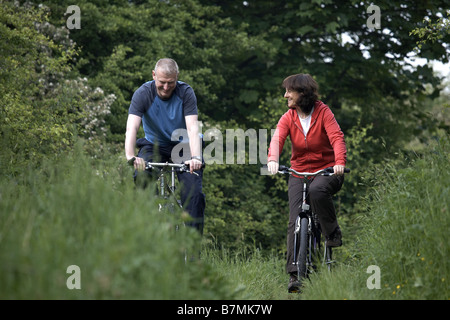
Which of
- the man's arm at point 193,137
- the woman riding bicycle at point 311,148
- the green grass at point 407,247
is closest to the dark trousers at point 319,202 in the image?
the woman riding bicycle at point 311,148

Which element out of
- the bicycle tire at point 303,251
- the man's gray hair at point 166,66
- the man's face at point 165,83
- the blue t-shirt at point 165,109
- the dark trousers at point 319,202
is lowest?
the bicycle tire at point 303,251

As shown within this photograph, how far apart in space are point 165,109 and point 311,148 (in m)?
1.56

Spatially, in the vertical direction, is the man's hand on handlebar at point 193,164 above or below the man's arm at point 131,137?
below

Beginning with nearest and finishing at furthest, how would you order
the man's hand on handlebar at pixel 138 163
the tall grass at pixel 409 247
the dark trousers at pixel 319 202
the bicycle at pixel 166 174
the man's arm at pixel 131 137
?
the tall grass at pixel 409 247
the man's hand on handlebar at pixel 138 163
the bicycle at pixel 166 174
the man's arm at pixel 131 137
the dark trousers at pixel 319 202

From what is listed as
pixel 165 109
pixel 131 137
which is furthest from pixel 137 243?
pixel 165 109

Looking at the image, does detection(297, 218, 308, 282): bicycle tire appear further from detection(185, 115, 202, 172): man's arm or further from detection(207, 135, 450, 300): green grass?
detection(185, 115, 202, 172): man's arm

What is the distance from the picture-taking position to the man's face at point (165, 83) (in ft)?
18.7

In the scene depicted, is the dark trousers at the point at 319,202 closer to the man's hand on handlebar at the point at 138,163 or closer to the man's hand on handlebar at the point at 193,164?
the man's hand on handlebar at the point at 193,164

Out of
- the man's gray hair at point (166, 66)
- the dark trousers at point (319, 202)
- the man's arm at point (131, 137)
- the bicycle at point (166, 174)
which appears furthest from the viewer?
the dark trousers at point (319, 202)

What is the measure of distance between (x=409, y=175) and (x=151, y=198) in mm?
2489

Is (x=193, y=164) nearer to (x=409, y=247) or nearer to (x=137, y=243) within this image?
(x=409, y=247)

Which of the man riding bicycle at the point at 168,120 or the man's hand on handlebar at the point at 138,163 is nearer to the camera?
the man's hand on handlebar at the point at 138,163

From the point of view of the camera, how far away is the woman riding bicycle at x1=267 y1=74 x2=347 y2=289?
5816 mm

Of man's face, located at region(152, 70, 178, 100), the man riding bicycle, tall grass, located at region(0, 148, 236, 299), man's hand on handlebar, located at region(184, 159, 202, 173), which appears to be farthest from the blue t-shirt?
tall grass, located at region(0, 148, 236, 299)
